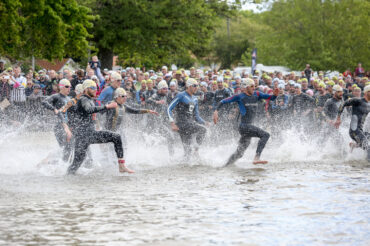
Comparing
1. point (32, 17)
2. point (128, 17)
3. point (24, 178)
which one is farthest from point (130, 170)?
point (128, 17)

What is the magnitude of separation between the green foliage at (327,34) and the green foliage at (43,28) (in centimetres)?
2026

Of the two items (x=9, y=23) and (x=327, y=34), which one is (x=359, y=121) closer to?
(x=9, y=23)

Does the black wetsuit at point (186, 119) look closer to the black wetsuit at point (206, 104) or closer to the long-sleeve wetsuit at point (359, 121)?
the long-sleeve wetsuit at point (359, 121)

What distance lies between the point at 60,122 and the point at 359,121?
627 cm

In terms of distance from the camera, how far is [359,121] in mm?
14828

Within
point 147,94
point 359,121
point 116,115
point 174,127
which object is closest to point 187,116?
point 174,127

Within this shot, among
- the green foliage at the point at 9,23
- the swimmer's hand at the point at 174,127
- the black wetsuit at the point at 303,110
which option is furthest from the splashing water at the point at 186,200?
the green foliage at the point at 9,23

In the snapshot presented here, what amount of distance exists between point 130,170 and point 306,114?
24.1 feet

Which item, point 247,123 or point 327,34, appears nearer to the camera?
point 247,123

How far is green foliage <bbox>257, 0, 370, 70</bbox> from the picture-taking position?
45719 mm

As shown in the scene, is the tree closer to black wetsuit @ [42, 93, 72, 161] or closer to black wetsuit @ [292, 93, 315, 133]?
black wetsuit @ [292, 93, 315, 133]

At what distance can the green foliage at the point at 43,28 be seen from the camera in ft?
90.6

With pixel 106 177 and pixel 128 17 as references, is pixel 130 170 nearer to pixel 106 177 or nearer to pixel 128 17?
pixel 106 177

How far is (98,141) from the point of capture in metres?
12.2
